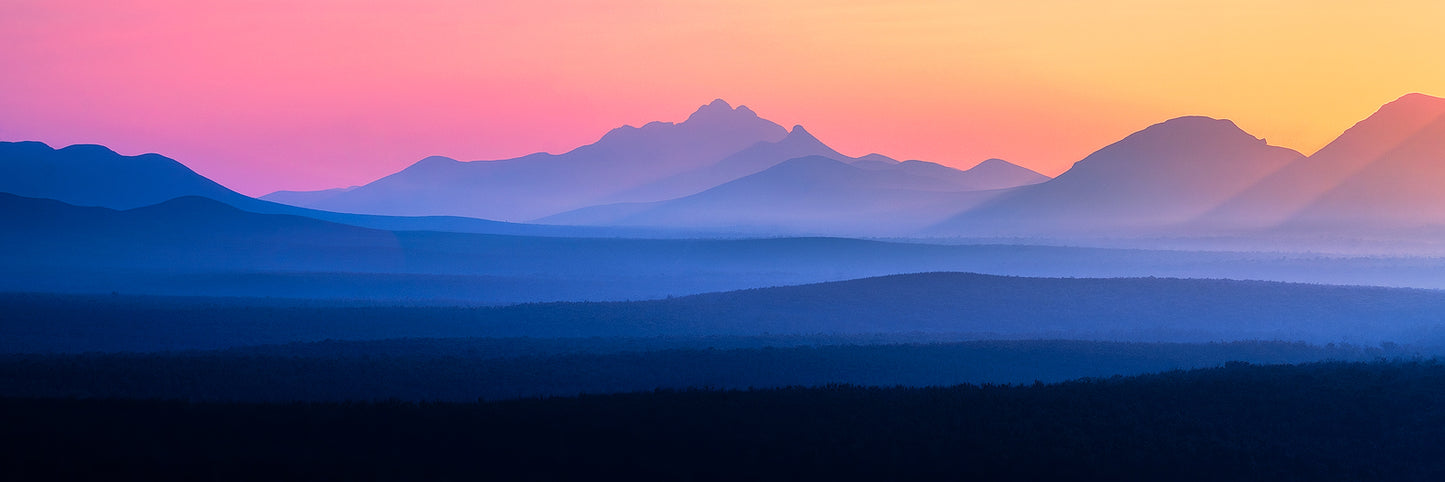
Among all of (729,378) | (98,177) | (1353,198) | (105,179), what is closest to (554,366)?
(729,378)

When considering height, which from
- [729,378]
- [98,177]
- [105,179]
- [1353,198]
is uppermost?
[98,177]

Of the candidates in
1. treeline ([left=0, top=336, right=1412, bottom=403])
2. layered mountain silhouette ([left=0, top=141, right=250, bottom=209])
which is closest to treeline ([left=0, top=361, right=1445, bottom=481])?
treeline ([left=0, top=336, right=1412, bottom=403])

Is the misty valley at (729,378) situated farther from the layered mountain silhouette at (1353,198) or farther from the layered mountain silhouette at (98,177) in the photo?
the layered mountain silhouette at (1353,198)

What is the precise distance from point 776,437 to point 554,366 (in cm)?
1121

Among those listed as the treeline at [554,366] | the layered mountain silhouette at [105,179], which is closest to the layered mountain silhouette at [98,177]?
the layered mountain silhouette at [105,179]

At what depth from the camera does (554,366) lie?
28391 millimetres

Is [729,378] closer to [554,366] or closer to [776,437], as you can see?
[554,366]

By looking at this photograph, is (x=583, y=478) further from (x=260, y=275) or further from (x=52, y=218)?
(x=52, y=218)

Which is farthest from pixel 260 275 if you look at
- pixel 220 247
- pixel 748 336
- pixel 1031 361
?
pixel 1031 361

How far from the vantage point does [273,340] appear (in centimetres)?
3884

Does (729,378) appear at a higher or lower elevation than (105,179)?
lower

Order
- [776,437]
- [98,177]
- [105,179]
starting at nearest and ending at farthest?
[776,437] → [105,179] → [98,177]

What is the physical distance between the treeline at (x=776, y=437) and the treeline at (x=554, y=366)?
3860 millimetres

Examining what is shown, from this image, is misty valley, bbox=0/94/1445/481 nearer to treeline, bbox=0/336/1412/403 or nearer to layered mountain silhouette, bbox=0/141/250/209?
treeline, bbox=0/336/1412/403
